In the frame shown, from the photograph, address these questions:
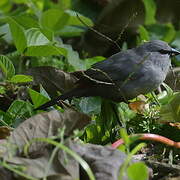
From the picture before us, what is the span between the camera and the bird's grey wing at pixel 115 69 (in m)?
2.62

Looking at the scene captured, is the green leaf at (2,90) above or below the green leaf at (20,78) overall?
below

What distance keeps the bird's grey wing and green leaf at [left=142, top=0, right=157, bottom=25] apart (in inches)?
67.6

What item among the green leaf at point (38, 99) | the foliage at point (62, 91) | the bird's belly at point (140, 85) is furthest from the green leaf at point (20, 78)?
the bird's belly at point (140, 85)

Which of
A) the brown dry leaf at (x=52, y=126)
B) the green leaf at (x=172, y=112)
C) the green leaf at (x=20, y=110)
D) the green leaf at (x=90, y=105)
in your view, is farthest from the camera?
the green leaf at (x=90, y=105)

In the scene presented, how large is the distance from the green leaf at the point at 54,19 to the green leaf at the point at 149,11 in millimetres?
848

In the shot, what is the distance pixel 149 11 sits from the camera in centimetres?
434

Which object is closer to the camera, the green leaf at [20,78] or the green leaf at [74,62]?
the green leaf at [20,78]

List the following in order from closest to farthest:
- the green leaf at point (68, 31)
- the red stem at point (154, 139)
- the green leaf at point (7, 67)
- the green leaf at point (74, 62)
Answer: the red stem at point (154, 139) → the green leaf at point (7, 67) → the green leaf at point (74, 62) → the green leaf at point (68, 31)

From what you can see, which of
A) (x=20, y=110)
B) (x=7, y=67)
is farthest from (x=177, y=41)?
(x=20, y=110)

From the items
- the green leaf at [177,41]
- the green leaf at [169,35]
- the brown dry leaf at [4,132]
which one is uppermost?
the brown dry leaf at [4,132]

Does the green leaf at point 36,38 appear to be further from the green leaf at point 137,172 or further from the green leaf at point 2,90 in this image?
the green leaf at point 137,172

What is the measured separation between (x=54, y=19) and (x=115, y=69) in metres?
1.34

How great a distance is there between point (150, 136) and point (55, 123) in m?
0.37

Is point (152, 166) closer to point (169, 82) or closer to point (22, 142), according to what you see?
point (22, 142)
